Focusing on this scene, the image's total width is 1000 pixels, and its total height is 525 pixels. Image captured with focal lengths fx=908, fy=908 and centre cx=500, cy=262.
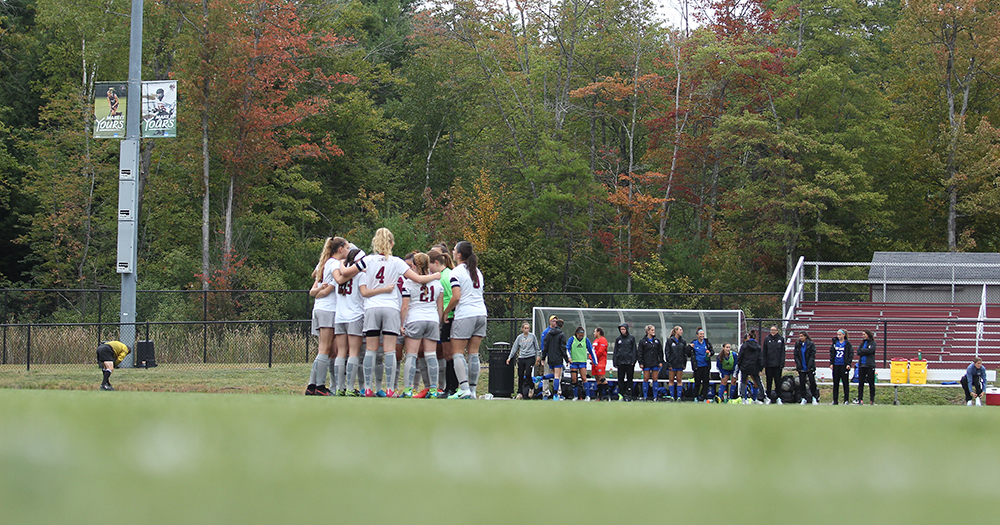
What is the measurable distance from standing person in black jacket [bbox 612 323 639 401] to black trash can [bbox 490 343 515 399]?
9.82 feet

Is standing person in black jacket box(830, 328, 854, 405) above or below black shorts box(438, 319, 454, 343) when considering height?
below

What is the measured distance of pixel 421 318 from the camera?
9.12 meters

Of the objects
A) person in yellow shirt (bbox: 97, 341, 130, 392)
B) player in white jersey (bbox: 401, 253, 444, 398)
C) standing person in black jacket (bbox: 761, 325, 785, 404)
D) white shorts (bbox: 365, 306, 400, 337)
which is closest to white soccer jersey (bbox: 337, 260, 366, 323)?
white shorts (bbox: 365, 306, 400, 337)

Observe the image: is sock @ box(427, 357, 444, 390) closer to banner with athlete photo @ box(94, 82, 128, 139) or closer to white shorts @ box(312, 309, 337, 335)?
white shorts @ box(312, 309, 337, 335)

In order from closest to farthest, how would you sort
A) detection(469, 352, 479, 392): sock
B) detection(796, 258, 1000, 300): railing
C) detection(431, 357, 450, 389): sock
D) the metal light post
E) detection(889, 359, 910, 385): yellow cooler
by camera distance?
detection(469, 352, 479, 392): sock → detection(431, 357, 450, 389): sock → the metal light post → detection(889, 359, 910, 385): yellow cooler → detection(796, 258, 1000, 300): railing

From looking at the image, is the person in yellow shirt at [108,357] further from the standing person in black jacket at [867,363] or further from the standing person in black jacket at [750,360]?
A: the standing person in black jacket at [867,363]

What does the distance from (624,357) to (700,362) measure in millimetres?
1531

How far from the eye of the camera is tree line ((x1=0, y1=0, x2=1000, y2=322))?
33.7 meters

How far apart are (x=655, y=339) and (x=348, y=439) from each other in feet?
54.1

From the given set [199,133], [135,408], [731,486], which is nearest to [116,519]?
[135,408]

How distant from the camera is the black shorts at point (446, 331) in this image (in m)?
10.3

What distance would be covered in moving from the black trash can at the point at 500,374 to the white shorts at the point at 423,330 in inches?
243

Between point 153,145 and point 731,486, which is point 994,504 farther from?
point 153,145

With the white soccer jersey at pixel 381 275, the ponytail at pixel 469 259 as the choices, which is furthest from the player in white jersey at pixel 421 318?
the ponytail at pixel 469 259
